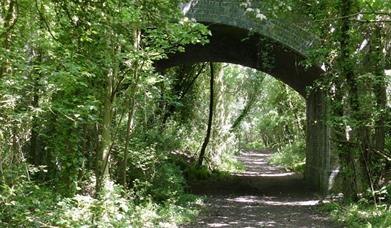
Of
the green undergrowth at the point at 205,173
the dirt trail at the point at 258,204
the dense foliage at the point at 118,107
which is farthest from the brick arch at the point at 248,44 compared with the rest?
the green undergrowth at the point at 205,173

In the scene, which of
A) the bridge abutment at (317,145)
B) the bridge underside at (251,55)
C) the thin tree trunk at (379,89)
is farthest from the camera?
the bridge abutment at (317,145)

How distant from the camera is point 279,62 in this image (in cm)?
1507

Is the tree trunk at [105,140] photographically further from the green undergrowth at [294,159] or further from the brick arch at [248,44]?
the green undergrowth at [294,159]

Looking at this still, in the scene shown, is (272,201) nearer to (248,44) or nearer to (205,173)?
(248,44)

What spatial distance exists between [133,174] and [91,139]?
1.66 meters

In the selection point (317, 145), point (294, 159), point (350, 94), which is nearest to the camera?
point (350, 94)

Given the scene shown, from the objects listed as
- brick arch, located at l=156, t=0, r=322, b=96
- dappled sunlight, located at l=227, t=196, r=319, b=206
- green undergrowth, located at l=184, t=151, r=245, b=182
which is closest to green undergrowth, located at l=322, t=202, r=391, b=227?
dappled sunlight, located at l=227, t=196, r=319, b=206

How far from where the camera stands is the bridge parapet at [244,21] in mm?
12266

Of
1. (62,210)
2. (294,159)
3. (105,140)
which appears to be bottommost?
(294,159)

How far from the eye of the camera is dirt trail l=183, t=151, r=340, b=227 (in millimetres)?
9578

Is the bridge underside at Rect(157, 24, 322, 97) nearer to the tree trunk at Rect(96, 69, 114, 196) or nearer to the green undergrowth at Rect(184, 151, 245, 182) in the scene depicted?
the green undergrowth at Rect(184, 151, 245, 182)

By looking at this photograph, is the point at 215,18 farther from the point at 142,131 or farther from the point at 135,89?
the point at 135,89

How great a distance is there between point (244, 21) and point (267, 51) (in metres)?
1.88

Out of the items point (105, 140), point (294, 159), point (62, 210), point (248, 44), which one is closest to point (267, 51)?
point (248, 44)
